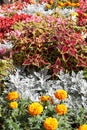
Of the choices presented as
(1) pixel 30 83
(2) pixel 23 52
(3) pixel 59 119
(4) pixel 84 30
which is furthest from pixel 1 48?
(3) pixel 59 119

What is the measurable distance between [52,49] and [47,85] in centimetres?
44

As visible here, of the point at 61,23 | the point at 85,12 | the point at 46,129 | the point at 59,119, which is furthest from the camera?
the point at 85,12

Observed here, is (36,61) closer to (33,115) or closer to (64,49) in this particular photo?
(64,49)

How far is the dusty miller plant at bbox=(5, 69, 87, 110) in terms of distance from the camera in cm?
370

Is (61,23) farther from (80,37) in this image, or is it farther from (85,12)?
(85,12)

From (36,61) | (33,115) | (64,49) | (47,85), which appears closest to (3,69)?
(36,61)

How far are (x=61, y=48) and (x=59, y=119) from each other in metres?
1.02

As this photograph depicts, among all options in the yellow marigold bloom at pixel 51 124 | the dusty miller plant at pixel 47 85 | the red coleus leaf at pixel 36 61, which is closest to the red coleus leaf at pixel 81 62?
the dusty miller plant at pixel 47 85

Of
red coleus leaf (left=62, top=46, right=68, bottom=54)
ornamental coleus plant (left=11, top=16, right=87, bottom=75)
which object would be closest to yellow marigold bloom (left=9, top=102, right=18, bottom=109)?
ornamental coleus plant (left=11, top=16, right=87, bottom=75)

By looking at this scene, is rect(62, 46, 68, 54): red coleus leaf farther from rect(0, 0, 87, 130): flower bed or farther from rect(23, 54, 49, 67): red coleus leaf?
rect(23, 54, 49, 67): red coleus leaf

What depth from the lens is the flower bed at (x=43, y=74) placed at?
3281mm

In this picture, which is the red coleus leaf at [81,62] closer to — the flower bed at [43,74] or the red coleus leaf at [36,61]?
the flower bed at [43,74]

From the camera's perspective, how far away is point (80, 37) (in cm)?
419

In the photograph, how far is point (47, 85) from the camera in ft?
12.8
